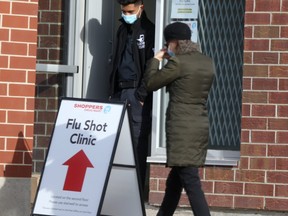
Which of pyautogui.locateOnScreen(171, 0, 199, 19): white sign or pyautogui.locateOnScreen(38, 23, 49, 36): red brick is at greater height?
pyautogui.locateOnScreen(171, 0, 199, 19): white sign

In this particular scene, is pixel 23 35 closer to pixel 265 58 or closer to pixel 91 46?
pixel 91 46

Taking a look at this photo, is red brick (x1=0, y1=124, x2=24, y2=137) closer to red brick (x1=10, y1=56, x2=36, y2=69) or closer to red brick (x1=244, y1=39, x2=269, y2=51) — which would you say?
red brick (x1=10, y1=56, x2=36, y2=69)

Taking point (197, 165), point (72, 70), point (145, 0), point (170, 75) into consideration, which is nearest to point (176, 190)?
point (197, 165)

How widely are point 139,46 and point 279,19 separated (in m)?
1.33

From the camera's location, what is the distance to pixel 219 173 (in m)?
9.97

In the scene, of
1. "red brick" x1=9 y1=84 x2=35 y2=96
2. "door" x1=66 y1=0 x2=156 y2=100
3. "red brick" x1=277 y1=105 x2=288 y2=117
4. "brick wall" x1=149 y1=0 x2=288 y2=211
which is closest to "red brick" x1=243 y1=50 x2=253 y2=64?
"brick wall" x1=149 y1=0 x2=288 y2=211

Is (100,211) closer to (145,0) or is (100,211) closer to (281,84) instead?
(281,84)

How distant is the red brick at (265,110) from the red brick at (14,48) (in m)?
2.18

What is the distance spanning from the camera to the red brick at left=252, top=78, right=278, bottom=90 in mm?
9812

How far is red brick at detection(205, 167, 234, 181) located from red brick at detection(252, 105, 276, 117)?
593 millimetres

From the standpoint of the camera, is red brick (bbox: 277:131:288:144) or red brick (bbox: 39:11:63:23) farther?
red brick (bbox: 39:11:63:23)

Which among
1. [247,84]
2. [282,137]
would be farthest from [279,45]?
[282,137]

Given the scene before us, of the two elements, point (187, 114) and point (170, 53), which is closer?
point (187, 114)

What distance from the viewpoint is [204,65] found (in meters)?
8.48
